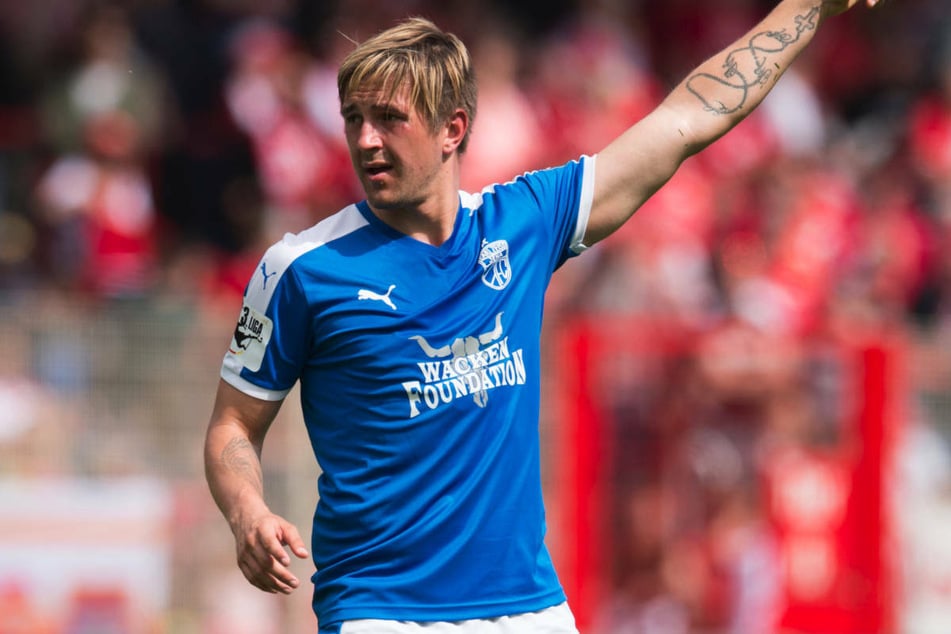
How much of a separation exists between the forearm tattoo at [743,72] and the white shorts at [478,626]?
66.3 inches

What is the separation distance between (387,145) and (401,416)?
30.2 inches

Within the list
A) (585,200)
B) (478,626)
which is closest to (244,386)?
(478,626)

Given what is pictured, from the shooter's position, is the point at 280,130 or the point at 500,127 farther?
the point at 500,127

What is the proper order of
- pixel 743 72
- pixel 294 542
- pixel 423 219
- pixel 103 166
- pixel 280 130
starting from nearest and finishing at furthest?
1. pixel 294 542
2. pixel 423 219
3. pixel 743 72
4. pixel 103 166
5. pixel 280 130

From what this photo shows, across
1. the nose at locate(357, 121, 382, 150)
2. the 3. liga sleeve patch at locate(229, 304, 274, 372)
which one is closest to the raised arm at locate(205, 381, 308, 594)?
the 3. liga sleeve patch at locate(229, 304, 274, 372)

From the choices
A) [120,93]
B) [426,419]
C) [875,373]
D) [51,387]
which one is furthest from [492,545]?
[120,93]

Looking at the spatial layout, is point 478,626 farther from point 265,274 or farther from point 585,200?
point 585,200

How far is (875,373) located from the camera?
35.3ft

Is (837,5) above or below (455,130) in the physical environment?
above

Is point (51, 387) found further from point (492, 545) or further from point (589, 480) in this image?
point (492, 545)

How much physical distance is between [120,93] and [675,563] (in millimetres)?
5423

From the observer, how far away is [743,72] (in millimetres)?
4875

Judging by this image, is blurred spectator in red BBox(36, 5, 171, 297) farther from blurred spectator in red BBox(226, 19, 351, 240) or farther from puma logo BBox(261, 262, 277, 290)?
puma logo BBox(261, 262, 277, 290)

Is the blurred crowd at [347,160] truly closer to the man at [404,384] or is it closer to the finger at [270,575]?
the man at [404,384]
